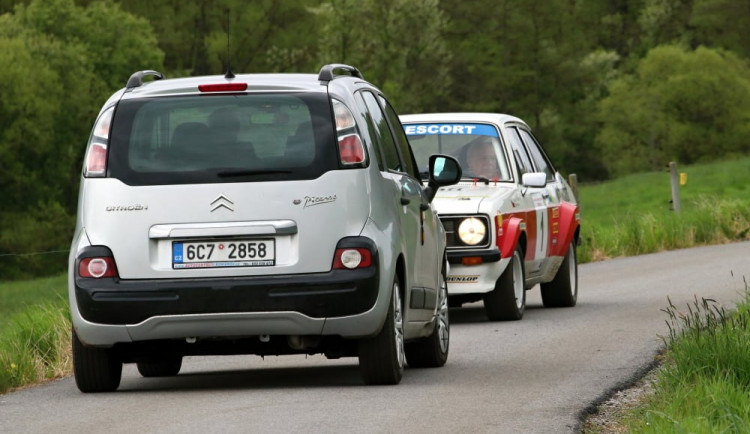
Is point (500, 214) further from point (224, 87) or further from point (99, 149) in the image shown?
point (99, 149)

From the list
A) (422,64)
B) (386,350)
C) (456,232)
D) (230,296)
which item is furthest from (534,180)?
(422,64)

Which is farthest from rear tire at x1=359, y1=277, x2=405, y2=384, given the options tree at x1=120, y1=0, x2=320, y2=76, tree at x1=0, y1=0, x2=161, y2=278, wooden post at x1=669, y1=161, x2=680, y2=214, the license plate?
tree at x1=120, y1=0, x2=320, y2=76

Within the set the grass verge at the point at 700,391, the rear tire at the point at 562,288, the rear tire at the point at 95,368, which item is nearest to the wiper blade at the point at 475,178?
the rear tire at the point at 562,288

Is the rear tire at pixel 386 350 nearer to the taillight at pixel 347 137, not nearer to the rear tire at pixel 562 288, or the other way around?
the taillight at pixel 347 137

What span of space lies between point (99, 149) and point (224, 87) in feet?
2.49

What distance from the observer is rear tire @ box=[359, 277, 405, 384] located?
31.3 feet

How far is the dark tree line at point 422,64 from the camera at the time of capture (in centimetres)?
6950

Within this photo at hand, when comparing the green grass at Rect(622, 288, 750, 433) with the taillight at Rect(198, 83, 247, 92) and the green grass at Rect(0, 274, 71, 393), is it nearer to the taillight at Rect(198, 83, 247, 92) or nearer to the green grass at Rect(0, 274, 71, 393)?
Answer: the taillight at Rect(198, 83, 247, 92)

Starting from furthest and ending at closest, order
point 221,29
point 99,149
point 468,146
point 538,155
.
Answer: point 221,29 → point 538,155 → point 468,146 → point 99,149

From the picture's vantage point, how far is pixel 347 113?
9516 millimetres

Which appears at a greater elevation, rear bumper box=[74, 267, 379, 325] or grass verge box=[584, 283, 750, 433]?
rear bumper box=[74, 267, 379, 325]

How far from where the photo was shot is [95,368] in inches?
383

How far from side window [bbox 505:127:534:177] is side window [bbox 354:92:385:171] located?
5.98m

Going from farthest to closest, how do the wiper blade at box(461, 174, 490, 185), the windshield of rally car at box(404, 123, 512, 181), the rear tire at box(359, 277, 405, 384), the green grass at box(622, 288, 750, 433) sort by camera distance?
the windshield of rally car at box(404, 123, 512, 181) < the wiper blade at box(461, 174, 490, 185) < the rear tire at box(359, 277, 405, 384) < the green grass at box(622, 288, 750, 433)
